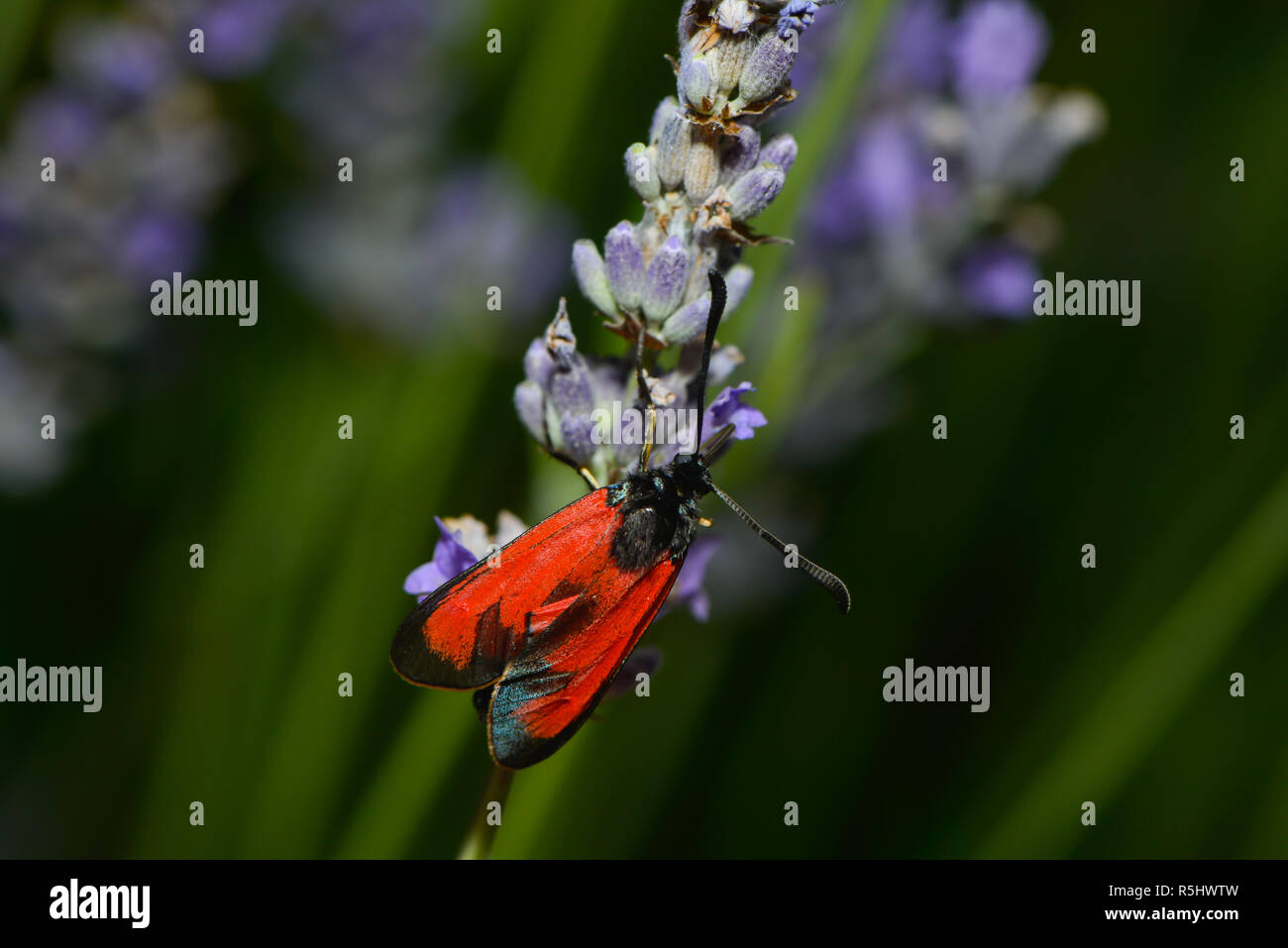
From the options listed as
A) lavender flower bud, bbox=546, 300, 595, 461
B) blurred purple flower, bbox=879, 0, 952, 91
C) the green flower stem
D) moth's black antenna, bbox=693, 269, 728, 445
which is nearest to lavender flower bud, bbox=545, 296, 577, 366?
lavender flower bud, bbox=546, 300, 595, 461

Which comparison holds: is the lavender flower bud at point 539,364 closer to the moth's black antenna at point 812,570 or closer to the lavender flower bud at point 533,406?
the lavender flower bud at point 533,406

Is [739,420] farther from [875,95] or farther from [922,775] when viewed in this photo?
[922,775]

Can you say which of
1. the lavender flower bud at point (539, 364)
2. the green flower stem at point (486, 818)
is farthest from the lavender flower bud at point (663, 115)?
the green flower stem at point (486, 818)

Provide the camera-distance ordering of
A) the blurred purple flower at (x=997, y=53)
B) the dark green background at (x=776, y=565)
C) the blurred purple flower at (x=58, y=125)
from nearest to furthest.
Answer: the blurred purple flower at (x=997, y=53) → the dark green background at (x=776, y=565) → the blurred purple flower at (x=58, y=125)

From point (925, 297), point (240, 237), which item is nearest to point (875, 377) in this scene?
point (925, 297)

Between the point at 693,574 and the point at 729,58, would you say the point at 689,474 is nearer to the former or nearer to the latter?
the point at 693,574

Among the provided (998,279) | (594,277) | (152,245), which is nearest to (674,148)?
(594,277)
